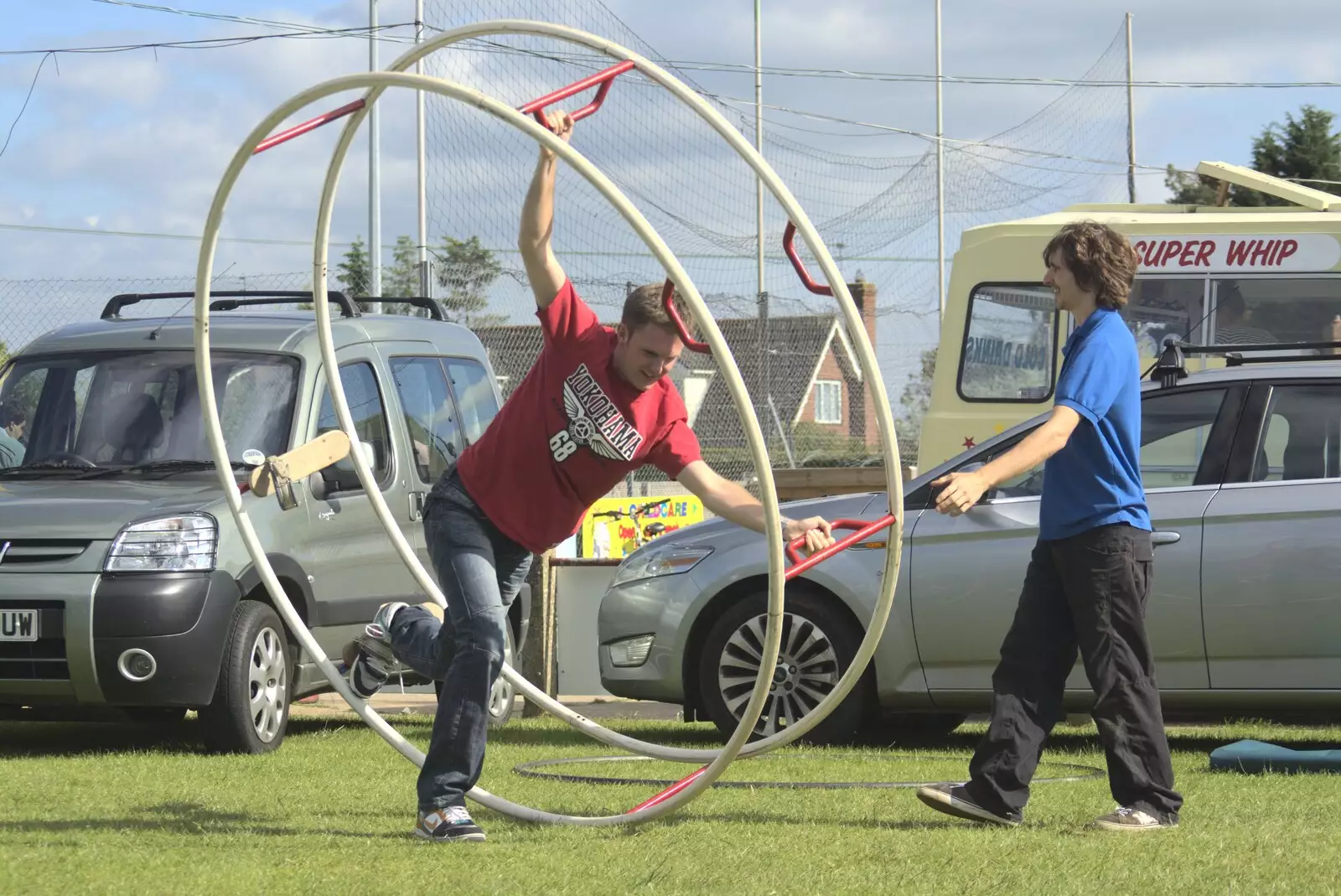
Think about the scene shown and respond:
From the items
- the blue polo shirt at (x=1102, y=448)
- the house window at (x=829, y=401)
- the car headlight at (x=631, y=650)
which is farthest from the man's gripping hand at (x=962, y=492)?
the house window at (x=829, y=401)

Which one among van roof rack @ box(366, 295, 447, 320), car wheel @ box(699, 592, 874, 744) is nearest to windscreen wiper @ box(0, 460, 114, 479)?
van roof rack @ box(366, 295, 447, 320)

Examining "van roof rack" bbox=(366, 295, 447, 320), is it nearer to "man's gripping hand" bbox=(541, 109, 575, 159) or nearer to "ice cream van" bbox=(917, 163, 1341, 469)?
"ice cream van" bbox=(917, 163, 1341, 469)

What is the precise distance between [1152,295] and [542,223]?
1000cm

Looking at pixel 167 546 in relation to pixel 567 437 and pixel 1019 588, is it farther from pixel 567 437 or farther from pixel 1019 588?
pixel 1019 588

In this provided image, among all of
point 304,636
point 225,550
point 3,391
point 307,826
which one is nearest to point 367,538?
point 225,550

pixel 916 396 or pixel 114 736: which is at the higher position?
pixel 916 396

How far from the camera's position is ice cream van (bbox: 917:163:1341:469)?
14.2 metres

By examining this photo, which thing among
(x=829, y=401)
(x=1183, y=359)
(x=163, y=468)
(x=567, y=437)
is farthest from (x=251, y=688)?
(x=829, y=401)

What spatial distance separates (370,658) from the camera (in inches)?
264

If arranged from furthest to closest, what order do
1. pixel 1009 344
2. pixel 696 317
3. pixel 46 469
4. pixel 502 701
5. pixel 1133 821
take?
1. pixel 1009 344
2. pixel 502 701
3. pixel 46 469
4. pixel 1133 821
5. pixel 696 317

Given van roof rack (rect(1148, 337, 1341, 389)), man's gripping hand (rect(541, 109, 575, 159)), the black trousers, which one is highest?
man's gripping hand (rect(541, 109, 575, 159))

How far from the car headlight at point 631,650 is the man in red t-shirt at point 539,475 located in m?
3.28

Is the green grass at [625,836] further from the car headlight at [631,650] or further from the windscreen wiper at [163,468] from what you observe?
the windscreen wiper at [163,468]

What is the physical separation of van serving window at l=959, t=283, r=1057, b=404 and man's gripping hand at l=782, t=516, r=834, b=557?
9406 millimetres
